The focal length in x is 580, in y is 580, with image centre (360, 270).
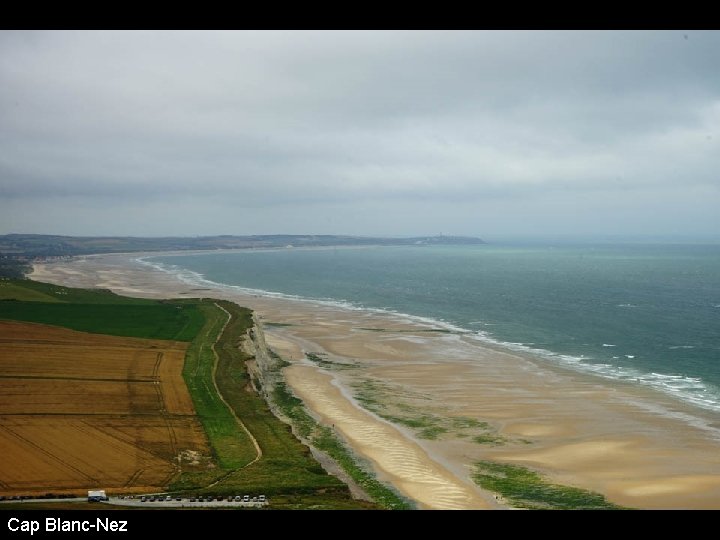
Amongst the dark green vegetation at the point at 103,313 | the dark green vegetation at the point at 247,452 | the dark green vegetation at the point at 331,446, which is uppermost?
the dark green vegetation at the point at 103,313

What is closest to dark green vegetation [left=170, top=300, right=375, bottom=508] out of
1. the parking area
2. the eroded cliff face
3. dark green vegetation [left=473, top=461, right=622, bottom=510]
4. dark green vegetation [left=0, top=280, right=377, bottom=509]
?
dark green vegetation [left=0, top=280, right=377, bottom=509]

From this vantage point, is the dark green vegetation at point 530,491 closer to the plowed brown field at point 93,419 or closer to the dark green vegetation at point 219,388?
the dark green vegetation at point 219,388

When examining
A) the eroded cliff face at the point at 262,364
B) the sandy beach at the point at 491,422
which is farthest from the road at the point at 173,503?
the eroded cliff face at the point at 262,364

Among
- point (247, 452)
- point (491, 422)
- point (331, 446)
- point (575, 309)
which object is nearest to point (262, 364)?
point (331, 446)

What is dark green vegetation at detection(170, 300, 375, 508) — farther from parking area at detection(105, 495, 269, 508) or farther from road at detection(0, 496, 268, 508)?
road at detection(0, 496, 268, 508)

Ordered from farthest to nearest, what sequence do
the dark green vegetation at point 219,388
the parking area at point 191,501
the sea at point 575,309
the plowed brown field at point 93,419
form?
1. the sea at point 575,309
2. the plowed brown field at point 93,419
3. the dark green vegetation at point 219,388
4. the parking area at point 191,501
